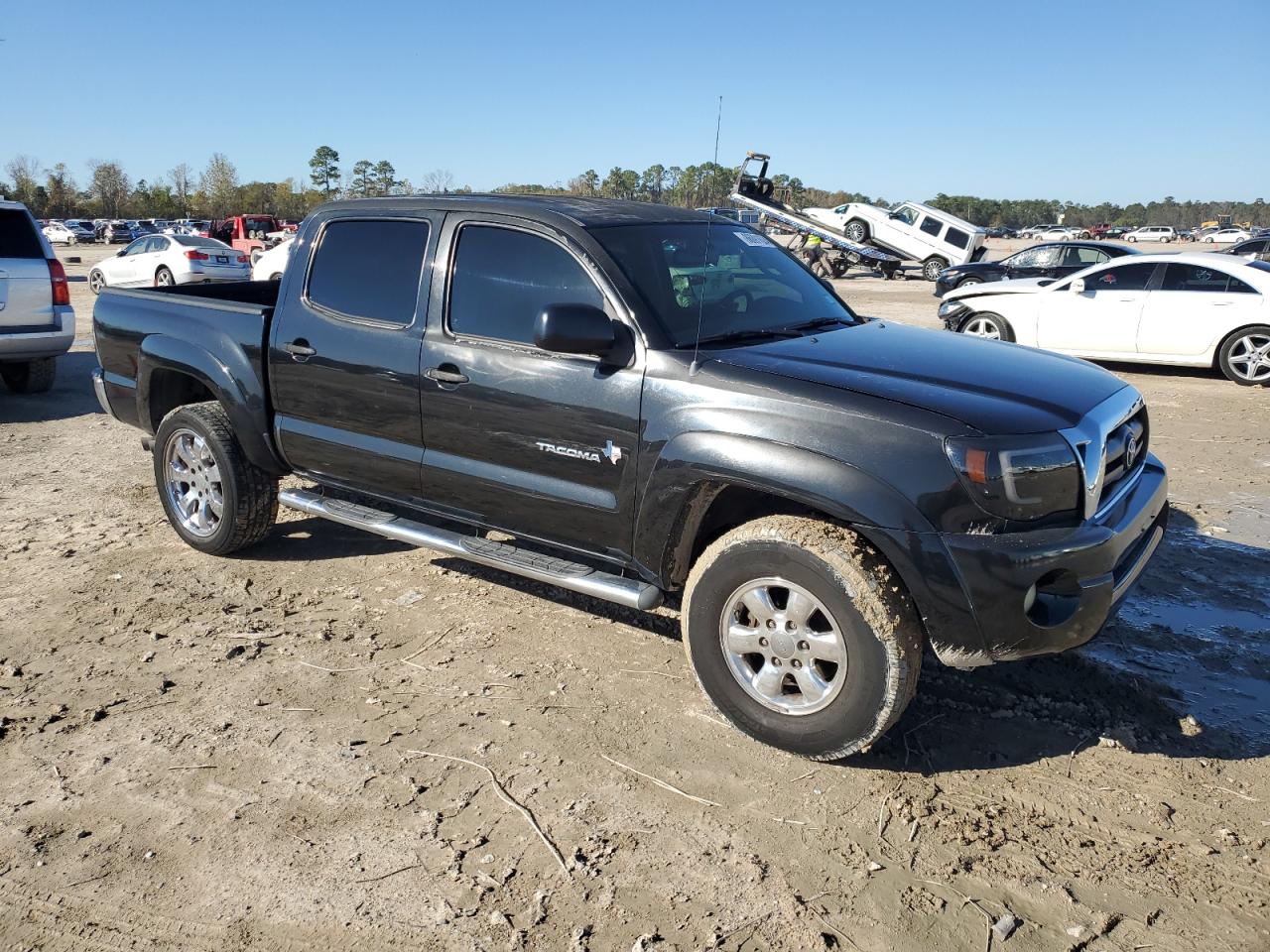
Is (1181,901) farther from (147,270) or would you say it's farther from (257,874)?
(147,270)

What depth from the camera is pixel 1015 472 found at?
10.3ft

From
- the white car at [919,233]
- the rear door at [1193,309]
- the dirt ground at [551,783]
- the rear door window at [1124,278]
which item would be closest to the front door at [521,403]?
the dirt ground at [551,783]

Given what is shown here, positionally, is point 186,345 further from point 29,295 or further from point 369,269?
point 29,295

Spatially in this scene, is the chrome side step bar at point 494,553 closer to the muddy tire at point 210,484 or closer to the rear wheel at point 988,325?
the muddy tire at point 210,484

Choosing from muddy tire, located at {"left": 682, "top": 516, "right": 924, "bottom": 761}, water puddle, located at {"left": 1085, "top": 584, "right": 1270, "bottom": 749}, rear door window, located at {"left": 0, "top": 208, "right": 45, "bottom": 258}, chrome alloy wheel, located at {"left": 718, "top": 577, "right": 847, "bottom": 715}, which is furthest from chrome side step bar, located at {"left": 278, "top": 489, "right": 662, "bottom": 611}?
rear door window, located at {"left": 0, "top": 208, "right": 45, "bottom": 258}

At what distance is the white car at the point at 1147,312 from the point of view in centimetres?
1118

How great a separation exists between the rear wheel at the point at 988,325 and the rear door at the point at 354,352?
9.67 m

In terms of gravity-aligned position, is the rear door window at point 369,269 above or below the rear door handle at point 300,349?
above

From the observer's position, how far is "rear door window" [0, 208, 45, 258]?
9.15m

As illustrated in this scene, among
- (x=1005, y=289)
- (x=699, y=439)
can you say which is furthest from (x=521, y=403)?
(x=1005, y=289)

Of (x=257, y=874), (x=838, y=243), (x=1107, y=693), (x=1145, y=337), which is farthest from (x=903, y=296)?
(x=257, y=874)

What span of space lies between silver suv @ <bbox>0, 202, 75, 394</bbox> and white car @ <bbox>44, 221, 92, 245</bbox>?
47697 millimetres

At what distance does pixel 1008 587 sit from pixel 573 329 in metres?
1.76

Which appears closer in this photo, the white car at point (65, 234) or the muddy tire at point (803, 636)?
the muddy tire at point (803, 636)
